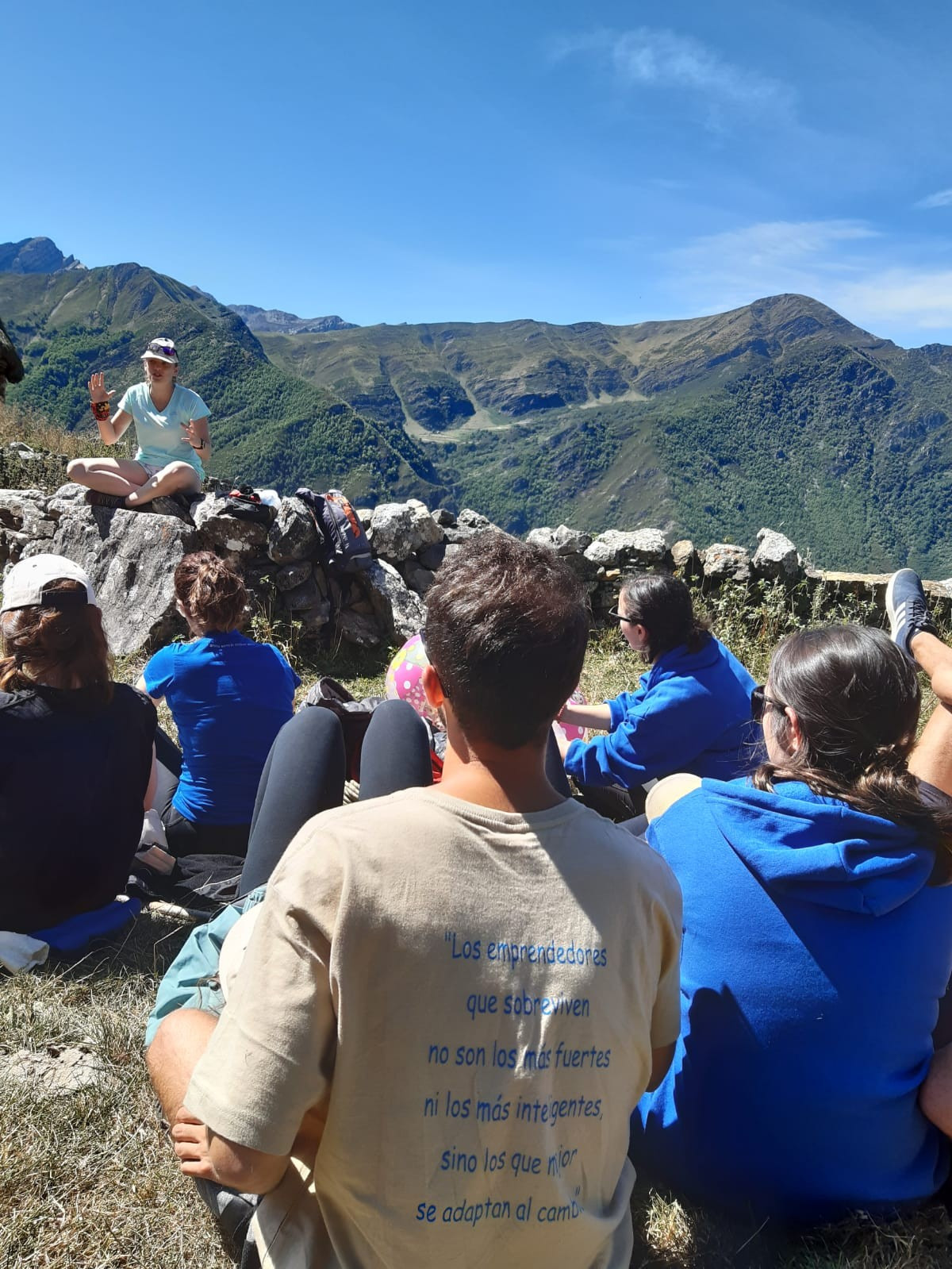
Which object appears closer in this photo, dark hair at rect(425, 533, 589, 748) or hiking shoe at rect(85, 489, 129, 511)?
dark hair at rect(425, 533, 589, 748)

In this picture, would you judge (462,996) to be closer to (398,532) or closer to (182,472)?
(398,532)

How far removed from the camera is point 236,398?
14500 centimetres

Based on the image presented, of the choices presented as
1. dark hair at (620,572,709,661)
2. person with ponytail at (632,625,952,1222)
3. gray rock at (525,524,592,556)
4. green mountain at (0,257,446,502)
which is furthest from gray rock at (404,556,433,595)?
green mountain at (0,257,446,502)

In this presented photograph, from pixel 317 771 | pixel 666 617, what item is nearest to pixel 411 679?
pixel 666 617

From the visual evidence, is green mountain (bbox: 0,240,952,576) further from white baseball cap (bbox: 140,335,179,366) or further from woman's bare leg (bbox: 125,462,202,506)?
white baseball cap (bbox: 140,335,179,366)

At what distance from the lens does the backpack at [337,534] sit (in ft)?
22.6

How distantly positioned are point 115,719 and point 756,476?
185609 mm

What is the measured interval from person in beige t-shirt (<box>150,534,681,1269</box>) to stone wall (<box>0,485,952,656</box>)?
4.86m

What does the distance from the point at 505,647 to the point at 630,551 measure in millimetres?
6866

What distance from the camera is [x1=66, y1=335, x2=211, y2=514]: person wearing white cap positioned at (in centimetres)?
667

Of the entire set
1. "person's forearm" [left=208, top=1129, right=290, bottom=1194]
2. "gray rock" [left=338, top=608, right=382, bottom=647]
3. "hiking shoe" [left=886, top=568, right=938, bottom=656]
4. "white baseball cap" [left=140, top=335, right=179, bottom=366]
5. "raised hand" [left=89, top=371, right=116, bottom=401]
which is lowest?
"gray rock" [left=338, top=608, right=382, bottom=647]

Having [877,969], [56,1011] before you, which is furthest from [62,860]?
[877,969]

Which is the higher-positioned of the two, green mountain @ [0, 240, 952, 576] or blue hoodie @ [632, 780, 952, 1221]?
green mountain @ [0, 240, 952, 576]

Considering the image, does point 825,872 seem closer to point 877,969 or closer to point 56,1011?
point 877,969
